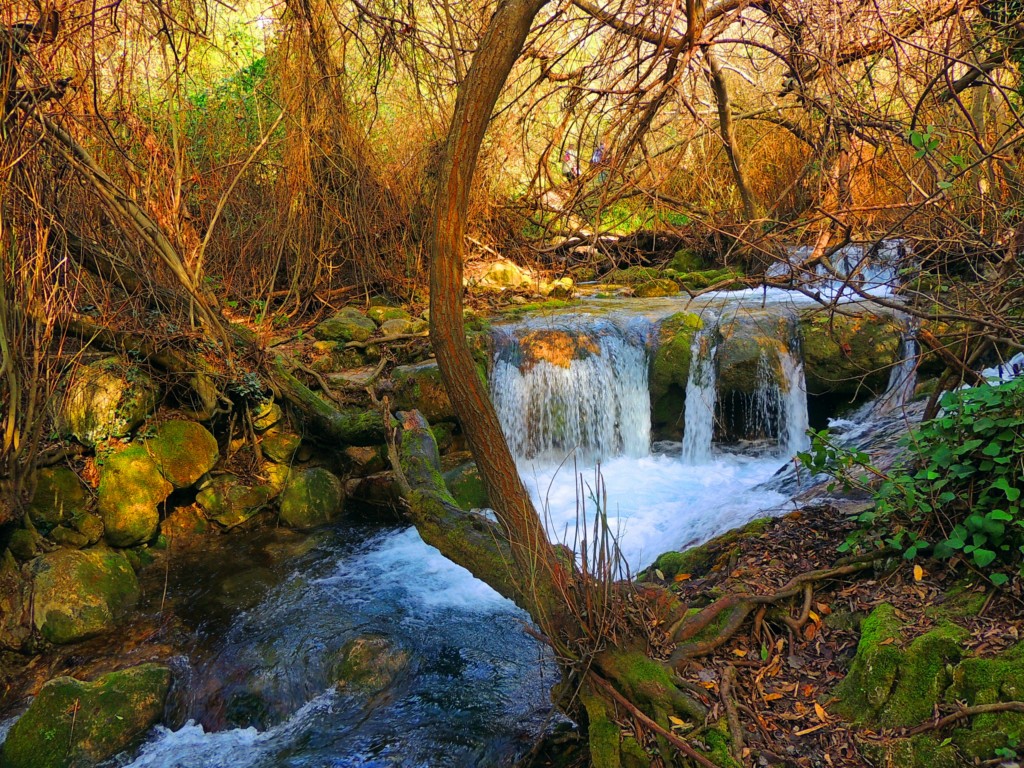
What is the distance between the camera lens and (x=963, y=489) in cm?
336

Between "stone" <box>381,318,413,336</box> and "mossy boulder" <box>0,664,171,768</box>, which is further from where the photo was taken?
"stone" <box>381,318,413,336</box>

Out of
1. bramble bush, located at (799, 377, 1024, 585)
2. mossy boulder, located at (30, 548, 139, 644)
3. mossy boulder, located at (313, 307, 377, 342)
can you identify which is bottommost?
mossy boulder, located at (30, 548, 139, 644)

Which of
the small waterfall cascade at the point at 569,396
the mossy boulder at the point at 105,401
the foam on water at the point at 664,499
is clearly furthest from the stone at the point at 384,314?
the mossy boulder at the point at 105,401

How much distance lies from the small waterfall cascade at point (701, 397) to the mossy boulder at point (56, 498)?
19.5 ft

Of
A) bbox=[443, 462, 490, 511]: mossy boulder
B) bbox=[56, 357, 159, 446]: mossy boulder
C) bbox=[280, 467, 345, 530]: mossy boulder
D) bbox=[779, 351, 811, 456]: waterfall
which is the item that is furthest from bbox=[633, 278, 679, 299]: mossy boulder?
bbox=[56, 357, 159, 446]: mossy boulder

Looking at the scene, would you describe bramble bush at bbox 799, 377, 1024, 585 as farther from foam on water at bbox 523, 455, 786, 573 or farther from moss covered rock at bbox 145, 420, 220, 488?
moss covered rock at bbox 145, 420, 220, 488

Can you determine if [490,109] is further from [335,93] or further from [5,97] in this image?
[335,93]

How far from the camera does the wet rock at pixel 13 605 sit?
4664mm

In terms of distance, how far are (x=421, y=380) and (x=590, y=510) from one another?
95.5 inches

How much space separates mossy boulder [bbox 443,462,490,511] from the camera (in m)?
6.78

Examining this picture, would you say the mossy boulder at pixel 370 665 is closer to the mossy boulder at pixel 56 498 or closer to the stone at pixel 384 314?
the mossy boulder at pixel 56 498

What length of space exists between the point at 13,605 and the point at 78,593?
14.5 inches

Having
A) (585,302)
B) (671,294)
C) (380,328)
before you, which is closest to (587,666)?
(380,328)

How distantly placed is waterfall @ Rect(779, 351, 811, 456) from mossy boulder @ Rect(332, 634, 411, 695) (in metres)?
5.06
